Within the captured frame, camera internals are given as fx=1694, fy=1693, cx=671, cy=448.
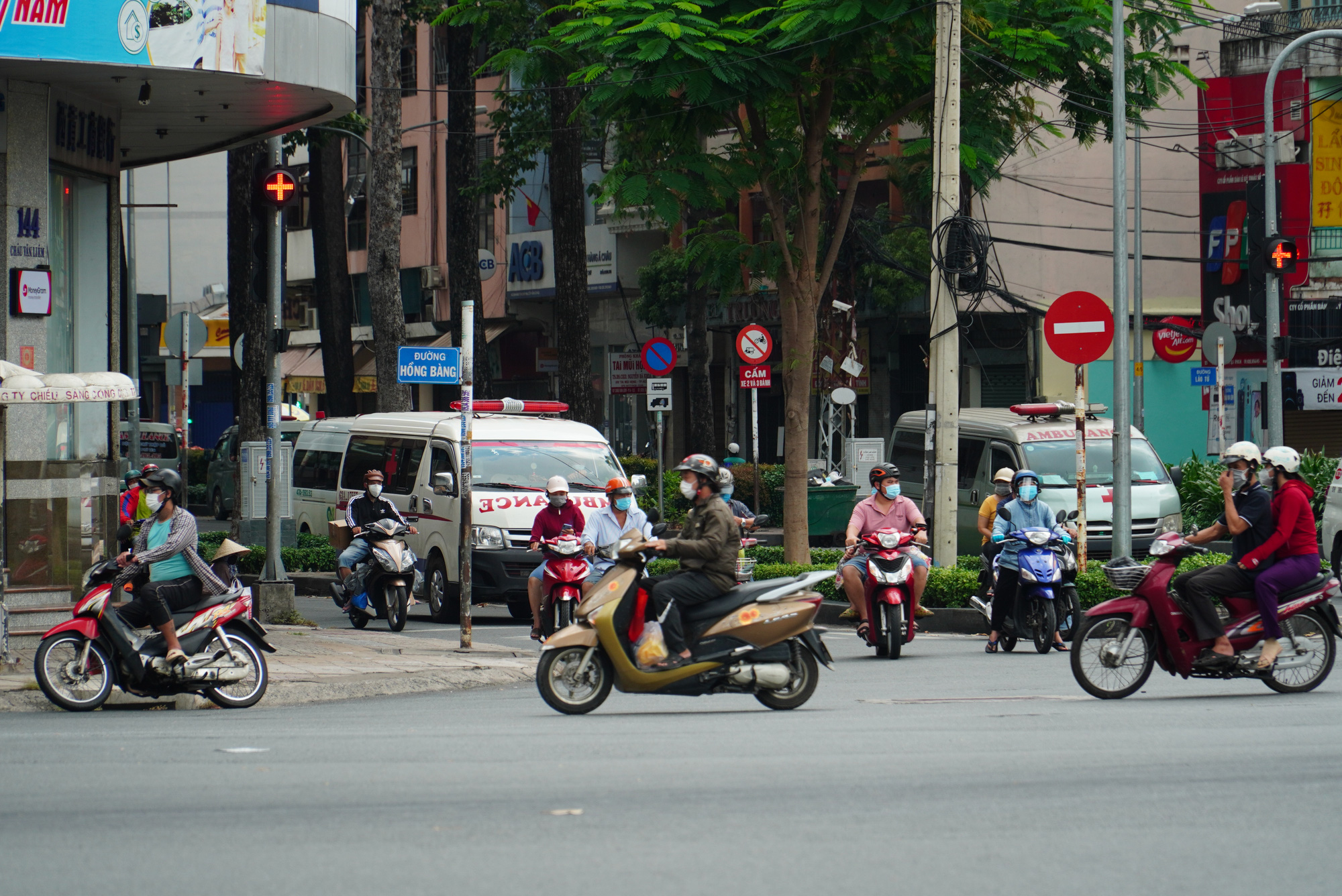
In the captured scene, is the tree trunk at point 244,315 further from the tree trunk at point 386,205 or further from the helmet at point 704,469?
the helmet at point 704,469

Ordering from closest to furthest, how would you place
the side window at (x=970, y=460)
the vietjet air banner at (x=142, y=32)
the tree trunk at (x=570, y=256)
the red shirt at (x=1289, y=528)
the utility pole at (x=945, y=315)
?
the red shirt at (x=1289, y=528)
the vietjet air banner at (x=142, y=32)
the utility pole at (x=945, y=315)
the side window at (x=970, y=460)
the tree trunk at (x=570, y=256)

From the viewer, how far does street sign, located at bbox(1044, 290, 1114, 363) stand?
1598cm

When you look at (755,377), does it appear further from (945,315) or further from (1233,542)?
(1233,542)

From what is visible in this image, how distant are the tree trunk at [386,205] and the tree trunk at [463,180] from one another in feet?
14.4

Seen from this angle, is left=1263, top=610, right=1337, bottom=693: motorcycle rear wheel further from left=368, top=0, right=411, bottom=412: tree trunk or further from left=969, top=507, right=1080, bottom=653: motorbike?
left=368, top=0, right=411, bottom=412: tree trunk

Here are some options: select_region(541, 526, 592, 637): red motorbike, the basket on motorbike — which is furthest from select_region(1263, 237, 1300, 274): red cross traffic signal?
the basket on motorbike

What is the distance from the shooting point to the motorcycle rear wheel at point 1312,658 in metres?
11.0

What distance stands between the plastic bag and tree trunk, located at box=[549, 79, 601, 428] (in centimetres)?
1579

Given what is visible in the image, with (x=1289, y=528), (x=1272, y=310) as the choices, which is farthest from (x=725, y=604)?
(x=1272, y=310)

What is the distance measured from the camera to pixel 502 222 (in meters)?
45.9

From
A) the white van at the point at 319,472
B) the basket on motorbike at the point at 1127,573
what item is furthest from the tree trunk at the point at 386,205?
the basket on motorbike at the point at 1127,573

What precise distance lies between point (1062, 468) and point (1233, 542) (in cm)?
1078

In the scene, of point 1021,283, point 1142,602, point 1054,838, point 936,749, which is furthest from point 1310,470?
point 1054,838

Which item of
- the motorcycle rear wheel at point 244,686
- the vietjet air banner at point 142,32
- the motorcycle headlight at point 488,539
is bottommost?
the motorcycle rear wheel at point 244,686
